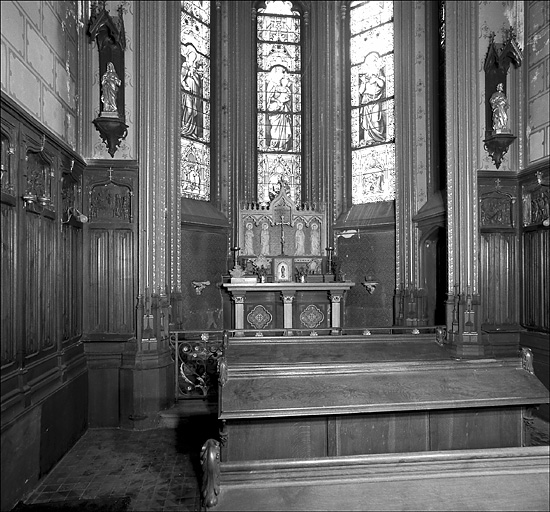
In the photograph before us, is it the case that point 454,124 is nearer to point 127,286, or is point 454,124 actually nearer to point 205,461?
point 127,286

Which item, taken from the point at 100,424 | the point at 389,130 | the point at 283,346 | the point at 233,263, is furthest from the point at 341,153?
the point at 100,424

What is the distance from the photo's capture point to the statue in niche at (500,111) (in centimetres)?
738

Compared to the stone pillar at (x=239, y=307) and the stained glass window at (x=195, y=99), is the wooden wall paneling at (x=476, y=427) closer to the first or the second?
the stone pillar at (x=239, y=307)

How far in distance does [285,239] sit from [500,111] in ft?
15.4

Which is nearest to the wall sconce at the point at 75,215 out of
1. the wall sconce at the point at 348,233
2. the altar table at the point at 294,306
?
the altar table at the point at 294,306

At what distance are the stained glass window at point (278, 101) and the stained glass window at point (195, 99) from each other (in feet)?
4.45

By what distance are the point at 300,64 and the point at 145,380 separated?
844 cm

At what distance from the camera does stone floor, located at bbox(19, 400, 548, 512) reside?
4.67 m

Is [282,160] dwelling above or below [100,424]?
above

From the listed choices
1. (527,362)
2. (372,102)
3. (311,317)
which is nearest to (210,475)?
(527,362)

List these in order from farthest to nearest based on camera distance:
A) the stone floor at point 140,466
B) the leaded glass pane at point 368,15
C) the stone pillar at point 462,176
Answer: the leaded glass pane at point 368,15
the stone pillar at point 462,176
the stone floor at point 140,466

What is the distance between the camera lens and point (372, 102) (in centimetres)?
1101

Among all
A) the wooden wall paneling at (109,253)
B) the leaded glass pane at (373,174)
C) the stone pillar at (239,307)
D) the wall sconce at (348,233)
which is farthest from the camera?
the wall sconce at (348,233)

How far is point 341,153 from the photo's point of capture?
1139 centimetres
